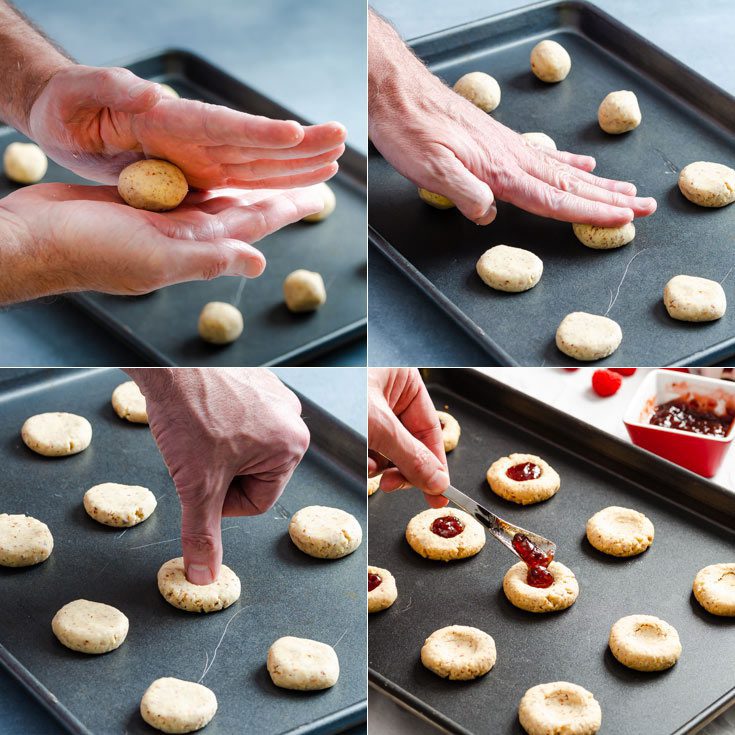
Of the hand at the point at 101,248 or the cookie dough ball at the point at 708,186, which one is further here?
the cookie dough ball at the point at 708,186

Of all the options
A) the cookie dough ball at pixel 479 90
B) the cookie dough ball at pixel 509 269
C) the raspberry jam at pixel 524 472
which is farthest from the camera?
the cookie dough ball at pixel 479 90

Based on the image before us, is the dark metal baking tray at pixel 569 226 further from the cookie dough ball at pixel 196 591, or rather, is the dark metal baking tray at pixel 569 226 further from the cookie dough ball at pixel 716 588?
the cookie dough ball at pixel 196 591

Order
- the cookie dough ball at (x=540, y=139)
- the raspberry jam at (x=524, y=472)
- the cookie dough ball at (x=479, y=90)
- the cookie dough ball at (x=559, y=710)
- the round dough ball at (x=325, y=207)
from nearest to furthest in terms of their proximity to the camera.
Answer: the cookie dough ball at (x=559, y=710)
the raspberry jam at (x=524, y=472)
the cookie dough ball at (x=540, y=139)
the cookie dough ball at (x=479, y=90)
the round dough ball at (x=325, y=207)

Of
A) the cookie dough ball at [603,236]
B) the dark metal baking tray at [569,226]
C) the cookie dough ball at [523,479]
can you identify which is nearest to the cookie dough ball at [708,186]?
the dark metal baking tray at [569,226]

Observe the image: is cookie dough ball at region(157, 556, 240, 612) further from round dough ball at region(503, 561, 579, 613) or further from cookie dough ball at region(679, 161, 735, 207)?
cookie dough ball at region(679, 161, 735, 207)

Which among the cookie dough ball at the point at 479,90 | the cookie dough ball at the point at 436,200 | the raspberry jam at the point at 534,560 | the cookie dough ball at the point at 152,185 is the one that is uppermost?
the cookie dough ball at the point at 152,185

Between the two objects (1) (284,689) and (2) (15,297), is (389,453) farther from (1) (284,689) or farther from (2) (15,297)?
(2) (15,297)

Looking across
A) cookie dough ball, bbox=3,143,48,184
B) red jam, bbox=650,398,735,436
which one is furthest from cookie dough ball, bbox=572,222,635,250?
cookie dough ball, bbox=3,143,48,184

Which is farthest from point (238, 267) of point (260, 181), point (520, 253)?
point (520, 253)
